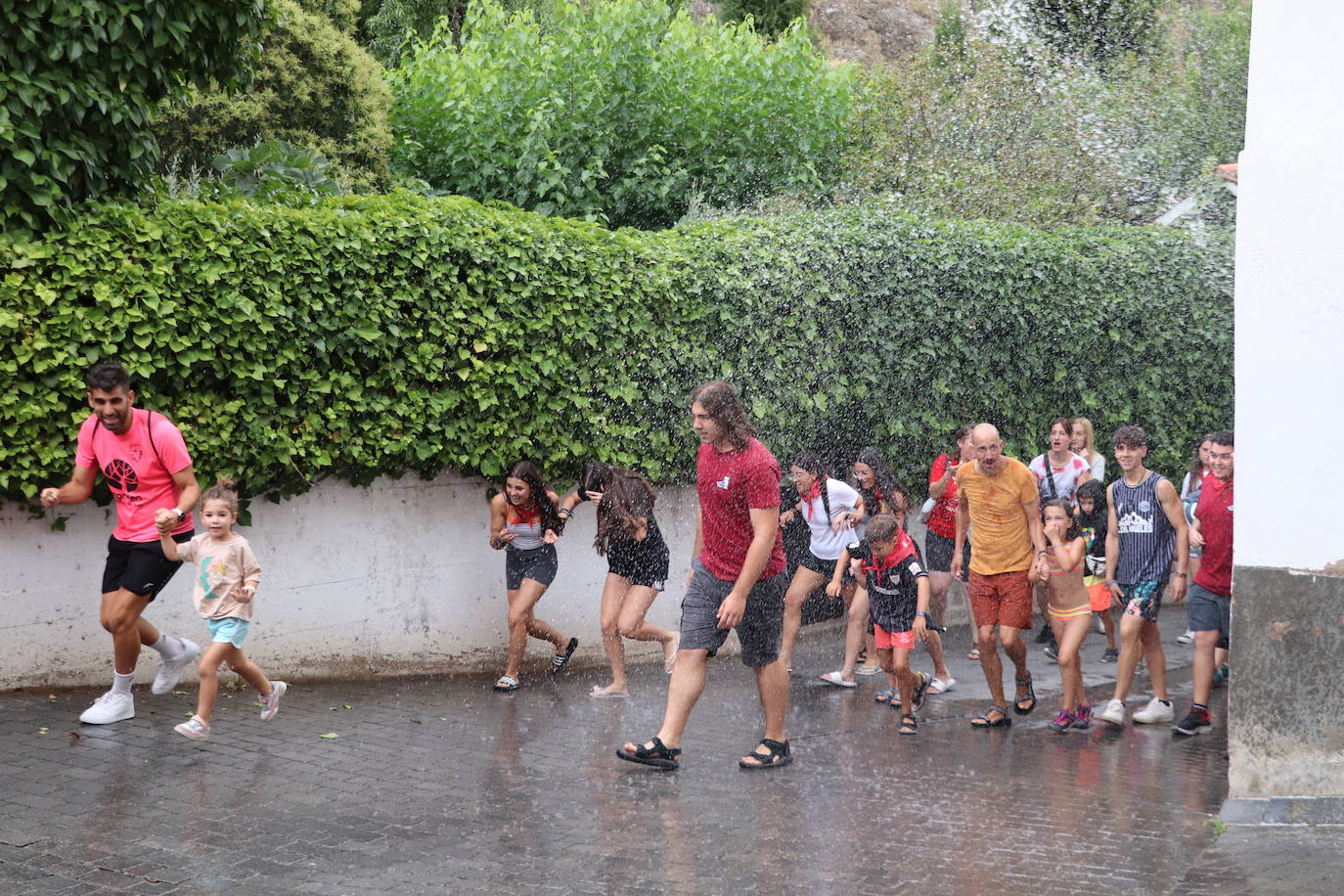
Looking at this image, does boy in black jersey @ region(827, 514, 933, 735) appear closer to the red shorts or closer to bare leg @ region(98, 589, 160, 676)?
the red shorts

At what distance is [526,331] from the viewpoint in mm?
9836

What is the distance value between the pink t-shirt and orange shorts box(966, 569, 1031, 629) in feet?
16.1

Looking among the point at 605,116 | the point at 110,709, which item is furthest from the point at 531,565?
the point at 605,116

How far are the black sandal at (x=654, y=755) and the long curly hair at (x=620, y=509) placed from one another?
7.50 ft

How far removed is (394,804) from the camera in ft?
21.8

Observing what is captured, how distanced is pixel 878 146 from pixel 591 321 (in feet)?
28.0

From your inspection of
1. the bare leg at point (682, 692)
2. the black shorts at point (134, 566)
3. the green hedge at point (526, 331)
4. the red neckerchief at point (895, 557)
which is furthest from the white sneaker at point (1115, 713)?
the black shorts at point (134, 566)

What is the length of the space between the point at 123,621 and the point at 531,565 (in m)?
2.87

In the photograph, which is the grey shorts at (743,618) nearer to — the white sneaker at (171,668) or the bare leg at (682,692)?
the bare leg at (682,692)

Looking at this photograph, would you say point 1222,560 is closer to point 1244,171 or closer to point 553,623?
point 1244,171

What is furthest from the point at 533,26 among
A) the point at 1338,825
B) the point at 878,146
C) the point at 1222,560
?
the point at 1338,825

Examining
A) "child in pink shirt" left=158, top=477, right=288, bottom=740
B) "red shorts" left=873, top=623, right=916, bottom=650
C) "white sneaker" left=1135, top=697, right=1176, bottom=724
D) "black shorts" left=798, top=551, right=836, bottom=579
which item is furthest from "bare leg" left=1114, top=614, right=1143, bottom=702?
"child in pink shirt" left=158, top=477, right=288, bottom=740

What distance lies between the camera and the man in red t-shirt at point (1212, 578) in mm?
8570

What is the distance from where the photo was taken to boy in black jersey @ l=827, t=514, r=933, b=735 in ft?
28.8
